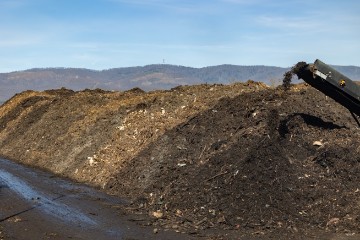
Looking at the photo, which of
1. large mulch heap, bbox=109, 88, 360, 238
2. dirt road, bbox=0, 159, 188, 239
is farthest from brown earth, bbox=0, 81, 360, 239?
dirt road, bbox=0, 159, 188, 239

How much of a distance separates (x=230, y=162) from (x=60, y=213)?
429cm

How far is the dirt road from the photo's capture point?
8539mm

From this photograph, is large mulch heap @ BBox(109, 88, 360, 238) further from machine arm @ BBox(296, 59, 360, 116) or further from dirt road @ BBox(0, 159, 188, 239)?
machine arm @ BBox(296, 59, 360, 116)

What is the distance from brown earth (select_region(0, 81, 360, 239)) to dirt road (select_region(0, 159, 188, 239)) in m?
0.56

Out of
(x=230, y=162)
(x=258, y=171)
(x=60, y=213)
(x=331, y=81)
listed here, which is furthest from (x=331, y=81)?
(x=60, y=213)

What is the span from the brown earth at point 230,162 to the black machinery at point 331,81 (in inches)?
56.8

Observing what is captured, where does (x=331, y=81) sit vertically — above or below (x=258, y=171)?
above

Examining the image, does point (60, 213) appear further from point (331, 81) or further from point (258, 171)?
point (331, 81)

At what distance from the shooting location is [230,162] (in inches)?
409

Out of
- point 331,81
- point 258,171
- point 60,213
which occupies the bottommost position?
point 60,213

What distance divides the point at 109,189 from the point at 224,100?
4741 mm

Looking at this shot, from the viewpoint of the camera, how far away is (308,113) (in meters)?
12.0

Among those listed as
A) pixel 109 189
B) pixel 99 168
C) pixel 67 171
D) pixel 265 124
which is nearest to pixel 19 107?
pixel 67 171

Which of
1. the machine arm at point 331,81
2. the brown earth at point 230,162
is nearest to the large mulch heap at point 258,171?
the brown earth at point 230,162
